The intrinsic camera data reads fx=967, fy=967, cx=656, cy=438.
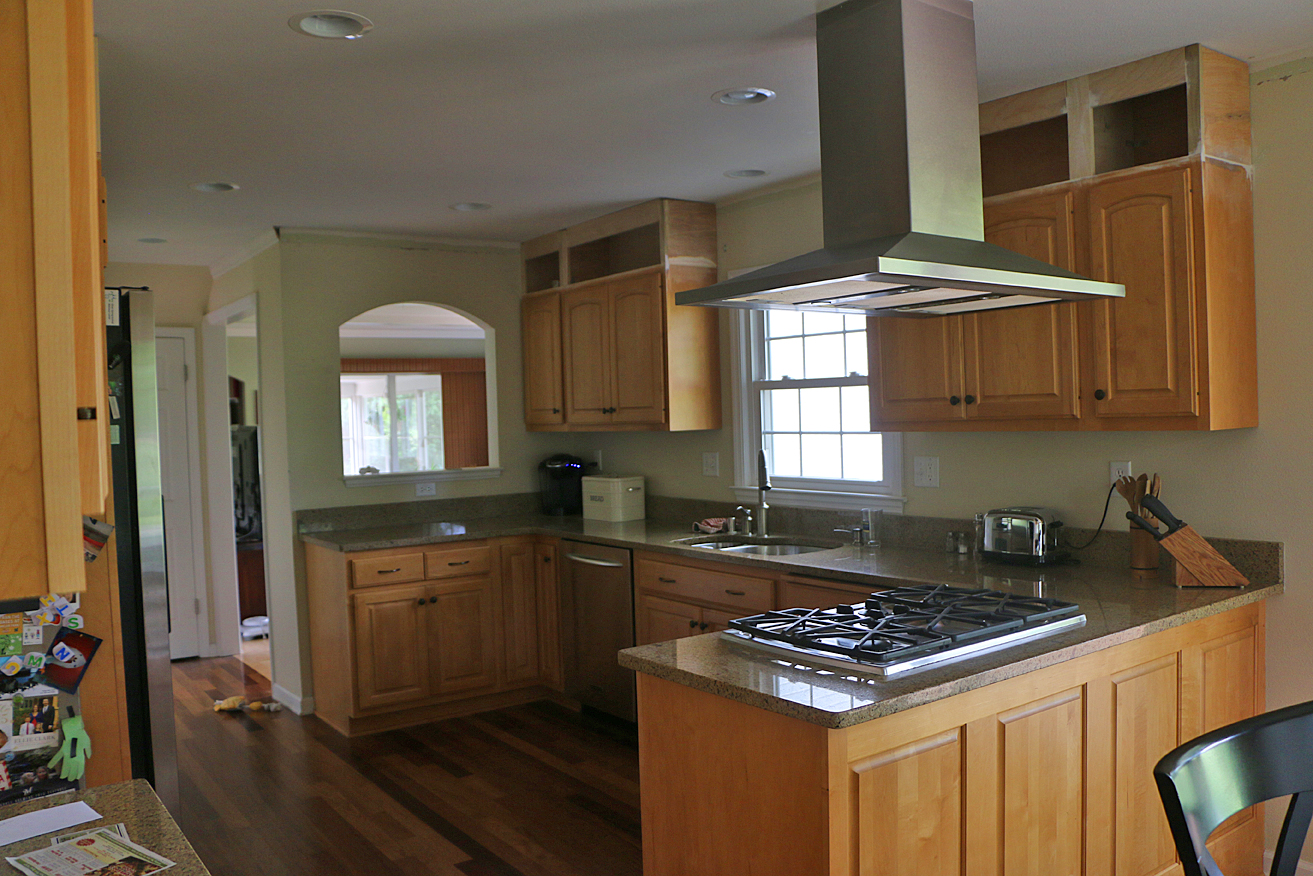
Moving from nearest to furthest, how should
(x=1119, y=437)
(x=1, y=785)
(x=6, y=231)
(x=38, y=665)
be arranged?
(x=6, y=231) → (x=1, y=785) → (x=38, y=665) → (x=1119, y=437)

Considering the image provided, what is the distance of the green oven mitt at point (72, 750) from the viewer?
2.13 metres

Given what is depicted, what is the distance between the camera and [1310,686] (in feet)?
9.04

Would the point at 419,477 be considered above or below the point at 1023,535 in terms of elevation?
above

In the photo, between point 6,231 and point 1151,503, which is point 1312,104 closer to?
point 1151,503

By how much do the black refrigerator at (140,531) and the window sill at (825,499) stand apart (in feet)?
8.02

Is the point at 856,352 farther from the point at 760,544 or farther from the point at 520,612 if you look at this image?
the point at 520,612

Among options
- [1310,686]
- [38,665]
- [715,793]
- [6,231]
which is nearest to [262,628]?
[38,665]

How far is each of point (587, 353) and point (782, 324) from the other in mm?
1075

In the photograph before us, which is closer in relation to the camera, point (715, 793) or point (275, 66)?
point (715, 793)

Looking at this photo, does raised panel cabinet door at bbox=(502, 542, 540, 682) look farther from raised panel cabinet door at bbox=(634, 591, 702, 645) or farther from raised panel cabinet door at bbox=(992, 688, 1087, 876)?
raised panel cabinet door at bbox=(992, 688, 1087, 876)

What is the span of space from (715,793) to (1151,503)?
5.09ft

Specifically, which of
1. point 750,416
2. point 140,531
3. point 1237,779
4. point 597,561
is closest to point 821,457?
point 750,416

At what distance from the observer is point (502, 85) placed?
2818 mm

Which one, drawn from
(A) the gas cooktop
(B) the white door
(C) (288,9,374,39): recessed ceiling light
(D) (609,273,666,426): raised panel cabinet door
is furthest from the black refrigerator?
(B) the white door
